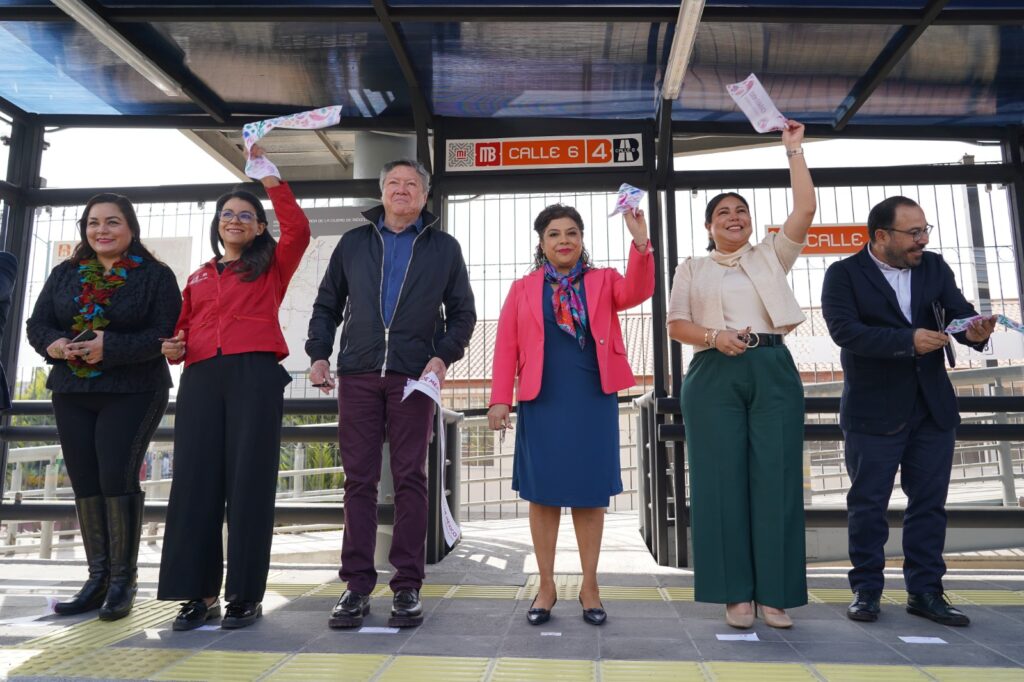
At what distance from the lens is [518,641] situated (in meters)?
2.58

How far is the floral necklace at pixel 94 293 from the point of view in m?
2.97

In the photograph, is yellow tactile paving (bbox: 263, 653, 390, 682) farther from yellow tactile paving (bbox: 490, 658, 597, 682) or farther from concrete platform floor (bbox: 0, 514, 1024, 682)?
yellow tactile paving (bbox: 490, 658, 597, 682)

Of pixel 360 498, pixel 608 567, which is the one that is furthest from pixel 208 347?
pixel 608 567

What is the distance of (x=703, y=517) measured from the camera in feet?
9.40

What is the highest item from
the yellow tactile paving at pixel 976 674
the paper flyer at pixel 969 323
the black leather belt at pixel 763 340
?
the paper flyer at pixel 969 323

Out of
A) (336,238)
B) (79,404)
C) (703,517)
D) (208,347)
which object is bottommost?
(703,517)

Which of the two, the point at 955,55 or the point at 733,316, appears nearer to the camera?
the point at 733,316

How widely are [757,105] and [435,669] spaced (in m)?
2.50

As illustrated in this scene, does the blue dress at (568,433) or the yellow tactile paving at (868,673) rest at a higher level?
the blue dress at (568,433)

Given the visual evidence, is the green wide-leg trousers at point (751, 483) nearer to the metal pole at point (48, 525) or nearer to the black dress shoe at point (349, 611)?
the black dress shoe at point (349, 611)

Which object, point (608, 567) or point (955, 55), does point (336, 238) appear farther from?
point (955, 55)

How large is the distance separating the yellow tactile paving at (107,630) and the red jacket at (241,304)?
3.40 ft

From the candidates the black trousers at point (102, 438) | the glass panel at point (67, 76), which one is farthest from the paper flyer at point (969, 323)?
the glass panel at point (67, 76)

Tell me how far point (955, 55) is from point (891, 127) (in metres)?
0.74
